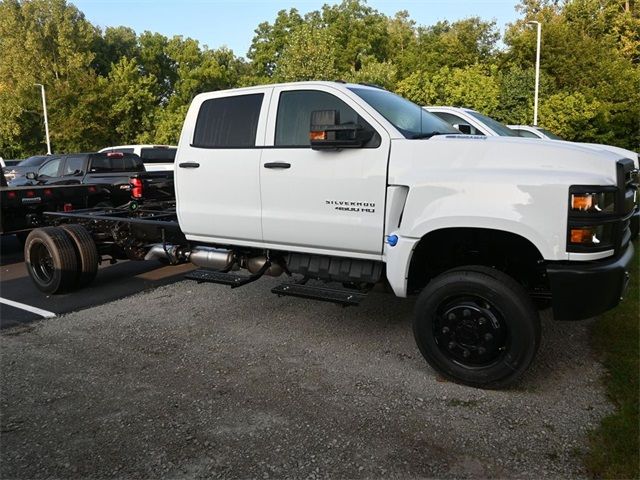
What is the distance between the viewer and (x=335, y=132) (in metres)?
4.42

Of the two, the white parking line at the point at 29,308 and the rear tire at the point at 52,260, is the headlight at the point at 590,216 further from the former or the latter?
the rear tire at the point at 52,260

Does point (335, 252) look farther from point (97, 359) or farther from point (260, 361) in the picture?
point (97, 359)

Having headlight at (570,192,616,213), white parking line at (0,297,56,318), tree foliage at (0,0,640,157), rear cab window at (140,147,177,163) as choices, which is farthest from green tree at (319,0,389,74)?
headlight at (570,192,616,213)

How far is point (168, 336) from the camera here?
18.0 ft

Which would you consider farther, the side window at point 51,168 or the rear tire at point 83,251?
the side window at point 51,168

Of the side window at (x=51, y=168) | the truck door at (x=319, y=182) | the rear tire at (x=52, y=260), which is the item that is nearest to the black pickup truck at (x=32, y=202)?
the rear tire at (x=52, y=260)

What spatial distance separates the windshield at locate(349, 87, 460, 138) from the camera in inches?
185

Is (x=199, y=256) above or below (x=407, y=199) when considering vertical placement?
below

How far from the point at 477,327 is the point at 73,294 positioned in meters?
5.33

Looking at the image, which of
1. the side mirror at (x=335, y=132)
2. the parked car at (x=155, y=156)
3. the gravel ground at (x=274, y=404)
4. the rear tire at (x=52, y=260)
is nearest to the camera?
the gravel ground at (x=274, y=404)

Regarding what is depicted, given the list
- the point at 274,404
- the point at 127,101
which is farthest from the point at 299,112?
the point at 127,101

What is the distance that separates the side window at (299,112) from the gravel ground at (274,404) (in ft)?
6.15

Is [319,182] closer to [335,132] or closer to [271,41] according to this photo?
[335,132]

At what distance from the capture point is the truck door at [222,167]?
206 inches
